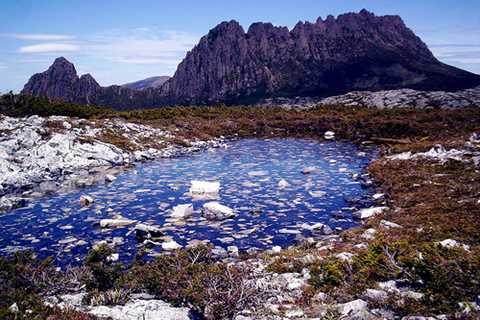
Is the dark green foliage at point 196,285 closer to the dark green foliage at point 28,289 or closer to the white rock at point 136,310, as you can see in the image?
the white rock at point 136,310

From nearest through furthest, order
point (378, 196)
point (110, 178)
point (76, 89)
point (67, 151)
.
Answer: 1. point (378, 196)
2. point (110, 178)
3. point (67, 151)
4. point (76, 89)

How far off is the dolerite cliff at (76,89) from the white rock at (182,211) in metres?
177

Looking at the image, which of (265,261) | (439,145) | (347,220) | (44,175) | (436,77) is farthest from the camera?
(436,77)

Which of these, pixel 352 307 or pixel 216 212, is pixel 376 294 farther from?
pixel 216 212

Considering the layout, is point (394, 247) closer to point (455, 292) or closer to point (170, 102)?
point (455, 292)

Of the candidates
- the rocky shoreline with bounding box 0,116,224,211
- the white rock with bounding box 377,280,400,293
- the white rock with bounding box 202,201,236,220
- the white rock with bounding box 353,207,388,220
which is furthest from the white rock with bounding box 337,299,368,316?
the rocky shoreline with bounding box 0,116,224,211

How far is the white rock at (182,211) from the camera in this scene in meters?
15.3

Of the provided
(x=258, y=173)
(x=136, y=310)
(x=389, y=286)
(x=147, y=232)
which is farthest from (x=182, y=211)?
(x=389, y=286)

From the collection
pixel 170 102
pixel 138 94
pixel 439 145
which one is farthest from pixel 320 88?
pixel 439 145

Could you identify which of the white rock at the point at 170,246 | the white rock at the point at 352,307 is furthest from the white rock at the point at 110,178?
the white rock at the point at 352,307

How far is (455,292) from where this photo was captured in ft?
22.0

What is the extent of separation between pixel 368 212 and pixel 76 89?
19603 cm

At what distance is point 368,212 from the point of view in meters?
14.9

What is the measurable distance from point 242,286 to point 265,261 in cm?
296
